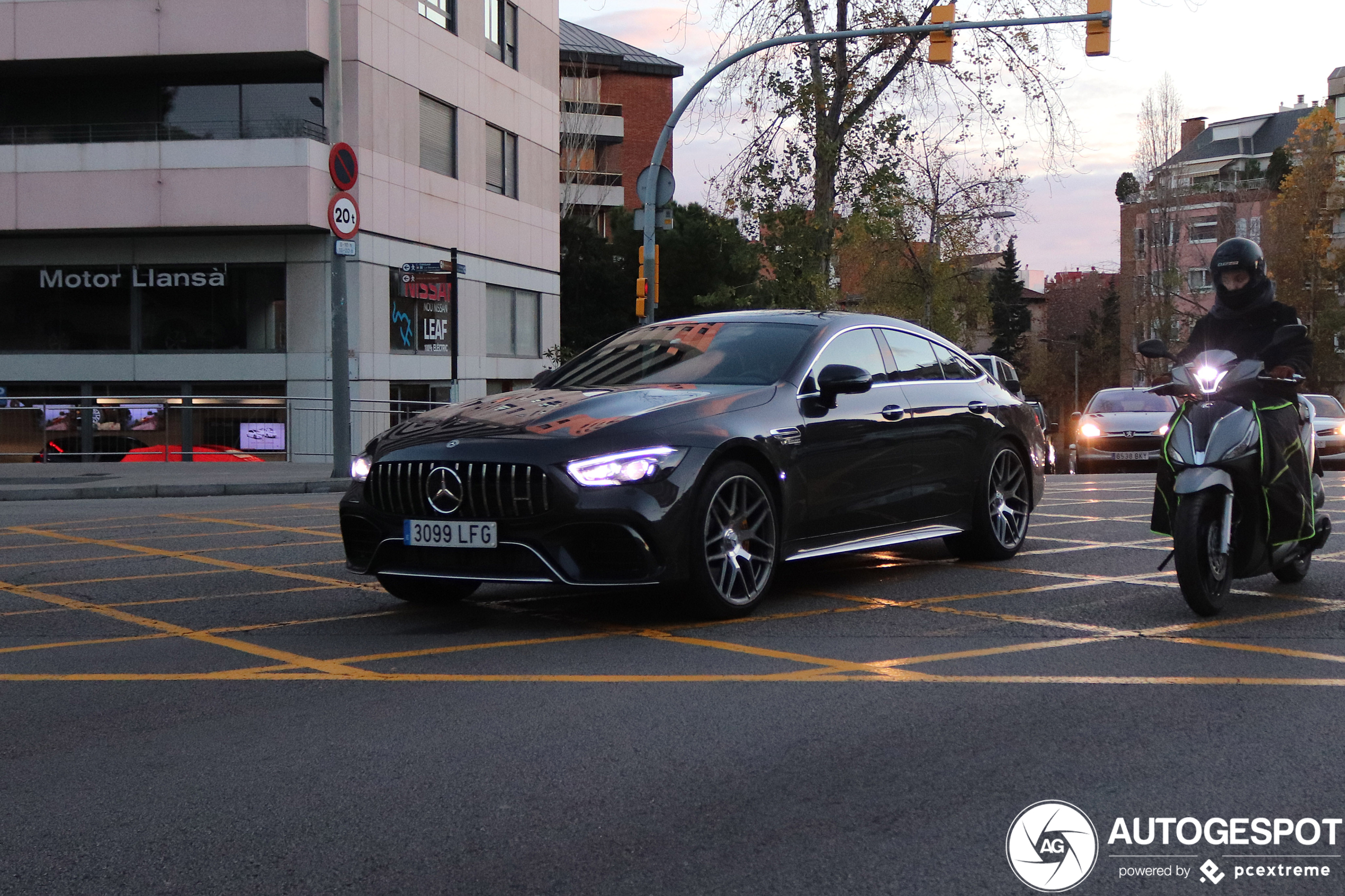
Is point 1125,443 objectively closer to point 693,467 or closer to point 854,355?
point 854,355

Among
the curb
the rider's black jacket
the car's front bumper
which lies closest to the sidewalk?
the curb

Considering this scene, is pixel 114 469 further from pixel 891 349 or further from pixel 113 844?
pixel 113 844

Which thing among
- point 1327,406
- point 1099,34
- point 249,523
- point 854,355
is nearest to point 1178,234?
point 1327,406

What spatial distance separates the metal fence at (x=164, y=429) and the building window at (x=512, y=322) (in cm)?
937

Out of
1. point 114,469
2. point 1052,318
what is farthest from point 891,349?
point 1052,318

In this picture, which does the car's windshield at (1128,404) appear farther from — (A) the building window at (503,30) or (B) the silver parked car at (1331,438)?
(A) the building window at (503,30)

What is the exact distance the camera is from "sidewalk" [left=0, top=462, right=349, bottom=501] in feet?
53.7

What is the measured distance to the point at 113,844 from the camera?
3.53 meters

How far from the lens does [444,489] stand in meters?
6.43

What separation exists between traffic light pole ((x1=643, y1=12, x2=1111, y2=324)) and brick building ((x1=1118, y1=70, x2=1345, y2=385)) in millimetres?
33182

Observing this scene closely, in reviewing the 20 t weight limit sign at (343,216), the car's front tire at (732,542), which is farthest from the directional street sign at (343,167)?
the car's front tire at (732,542)

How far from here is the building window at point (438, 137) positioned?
30016 millimetres

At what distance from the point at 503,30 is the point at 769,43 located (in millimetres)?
15452

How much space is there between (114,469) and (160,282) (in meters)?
8.24
